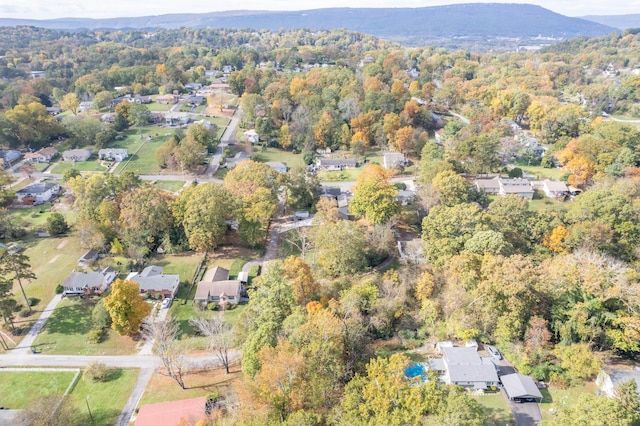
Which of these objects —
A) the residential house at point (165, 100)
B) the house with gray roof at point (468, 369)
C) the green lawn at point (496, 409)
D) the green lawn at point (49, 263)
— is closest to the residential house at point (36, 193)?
the green lawn at point (49, 263)

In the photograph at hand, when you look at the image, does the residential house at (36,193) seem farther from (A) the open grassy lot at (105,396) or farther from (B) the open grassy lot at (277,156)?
(A) the open grassy lot at (105,396)

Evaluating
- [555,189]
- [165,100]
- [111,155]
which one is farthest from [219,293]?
[165,100]

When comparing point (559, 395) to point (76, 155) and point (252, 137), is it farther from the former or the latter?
point (76, 155)

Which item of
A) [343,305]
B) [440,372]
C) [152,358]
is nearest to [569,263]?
→ [440,372]

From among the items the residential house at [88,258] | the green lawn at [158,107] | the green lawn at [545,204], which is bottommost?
the residential house at [88,258]

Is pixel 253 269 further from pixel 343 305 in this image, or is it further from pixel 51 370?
pixel 51 370
